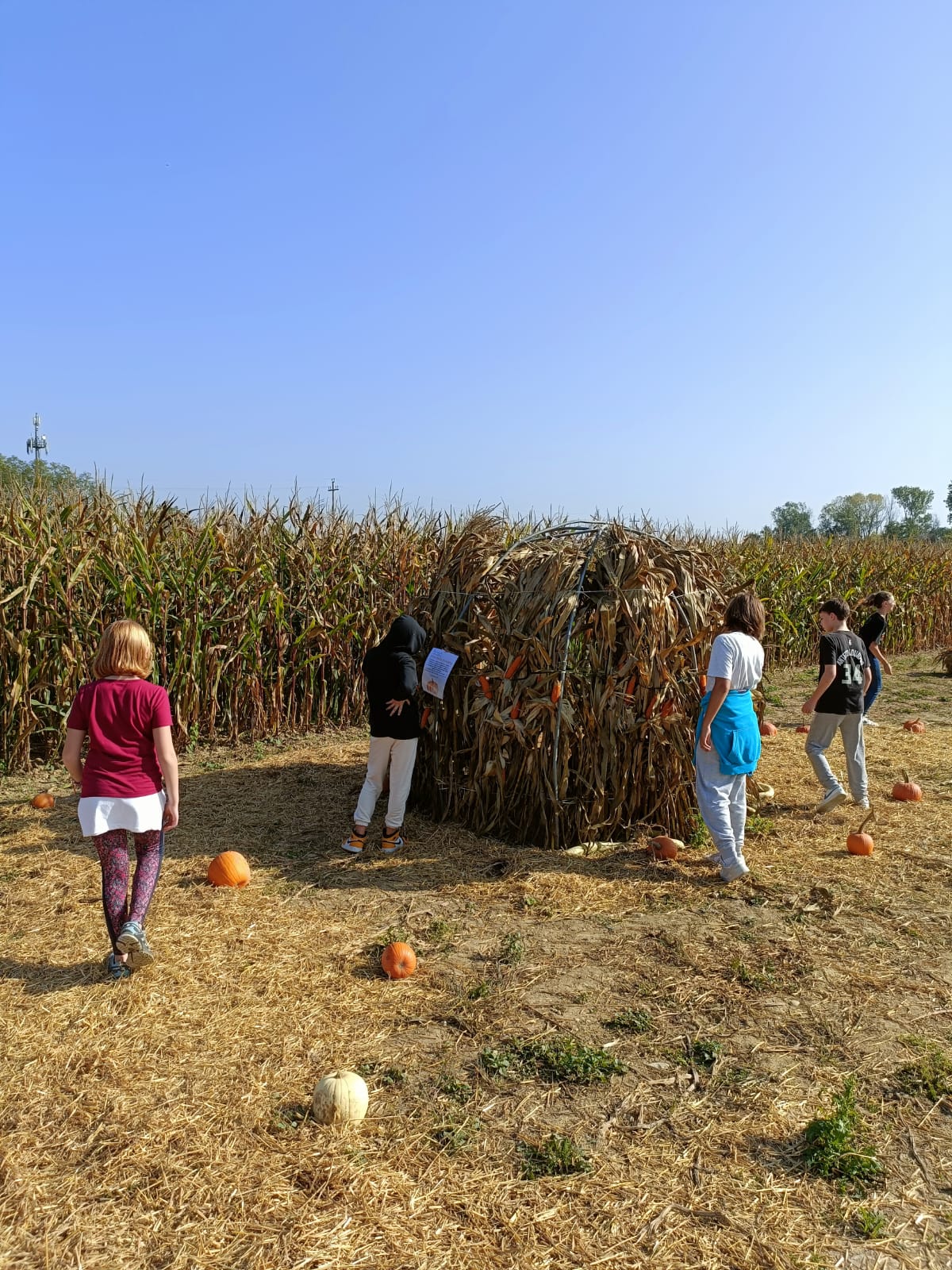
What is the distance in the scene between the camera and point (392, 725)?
5730mm

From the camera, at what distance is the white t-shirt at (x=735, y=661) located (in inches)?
203

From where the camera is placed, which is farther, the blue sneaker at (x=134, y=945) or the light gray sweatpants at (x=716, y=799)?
the light gray sweatpants at (x=716, y=799)

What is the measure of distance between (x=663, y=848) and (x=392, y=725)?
2039mm

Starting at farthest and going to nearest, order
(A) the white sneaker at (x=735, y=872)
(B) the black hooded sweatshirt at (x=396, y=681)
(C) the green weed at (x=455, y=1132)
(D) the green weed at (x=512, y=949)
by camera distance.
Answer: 1. (B) the black hooded sweatshirt at (x=396, y=681)
2. (A) the white sneaker at (x=735, y=872)
3. (D) the green weed at (x=512, y=949)
4. (C) the green weed at (x=455, y=1132)

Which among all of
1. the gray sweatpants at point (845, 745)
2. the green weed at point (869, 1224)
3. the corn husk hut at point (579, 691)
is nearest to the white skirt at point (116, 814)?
the corn husk hut at point (579, 691)

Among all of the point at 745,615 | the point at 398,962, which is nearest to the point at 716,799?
the point at 745,615

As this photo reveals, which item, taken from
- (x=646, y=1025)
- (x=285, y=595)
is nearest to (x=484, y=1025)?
(x=646, y=1025)

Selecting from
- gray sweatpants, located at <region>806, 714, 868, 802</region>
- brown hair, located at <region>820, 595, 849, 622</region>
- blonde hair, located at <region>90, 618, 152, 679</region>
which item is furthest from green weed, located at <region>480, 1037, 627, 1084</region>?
brown hair, located at <region>820, 595, 849, 622</region>

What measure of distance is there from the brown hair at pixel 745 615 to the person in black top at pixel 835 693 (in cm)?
135

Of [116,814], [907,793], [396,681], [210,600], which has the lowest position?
[907,793]

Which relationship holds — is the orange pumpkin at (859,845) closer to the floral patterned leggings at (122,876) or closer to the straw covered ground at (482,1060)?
the straw covered ground at (482,1060)

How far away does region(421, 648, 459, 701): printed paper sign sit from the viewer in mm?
6000

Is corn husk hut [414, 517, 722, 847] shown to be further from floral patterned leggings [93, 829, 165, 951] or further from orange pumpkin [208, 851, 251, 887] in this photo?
floral patterned leggings [93, 829, 165, 951]

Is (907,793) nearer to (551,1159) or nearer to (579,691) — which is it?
(579,691)
